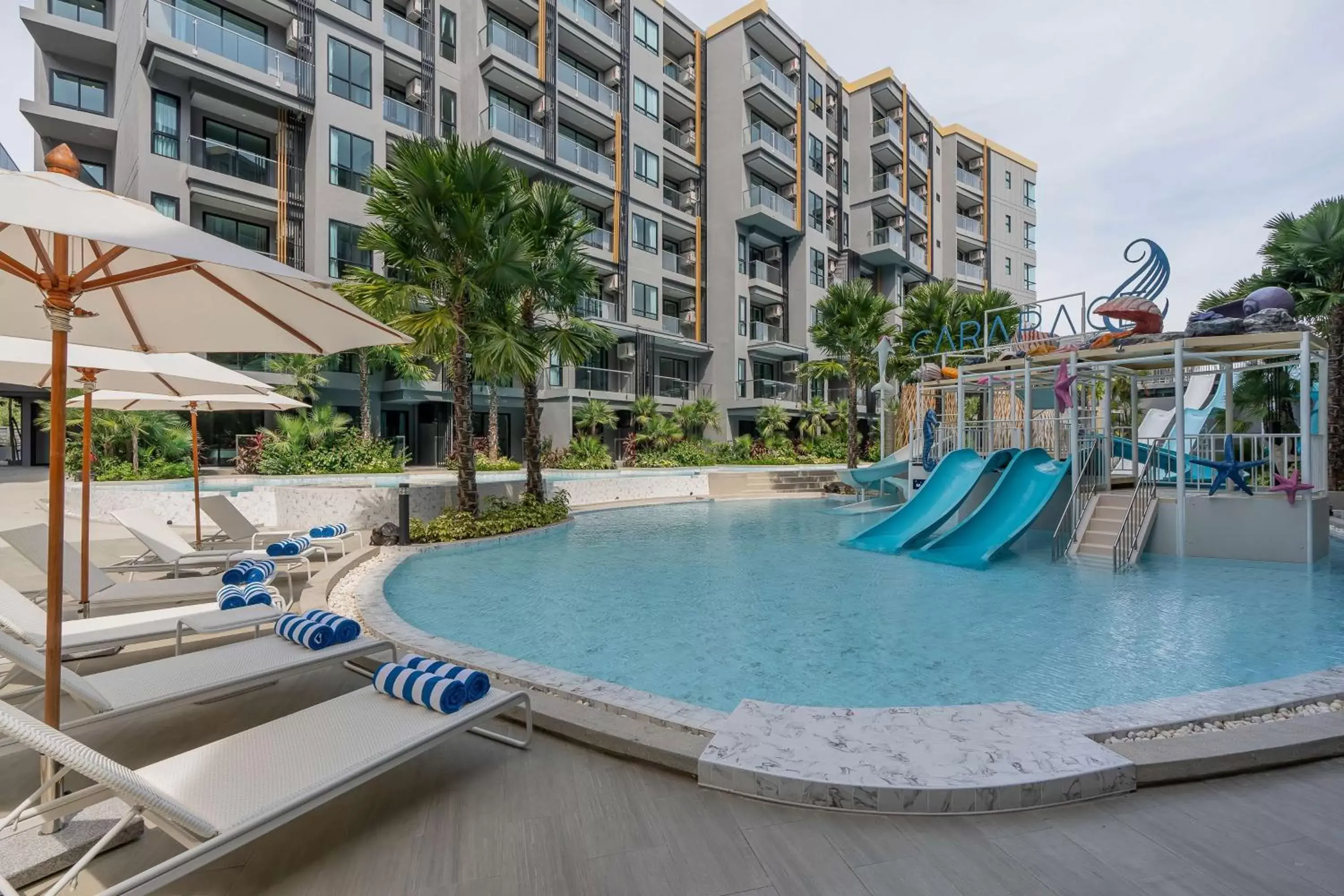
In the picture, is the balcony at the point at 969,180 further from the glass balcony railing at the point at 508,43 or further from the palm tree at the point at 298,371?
the palm tree at the point at 298,371

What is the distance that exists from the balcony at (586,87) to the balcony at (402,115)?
645 centimetres

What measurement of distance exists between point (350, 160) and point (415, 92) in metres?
4.91

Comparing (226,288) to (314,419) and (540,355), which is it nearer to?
(540,355)

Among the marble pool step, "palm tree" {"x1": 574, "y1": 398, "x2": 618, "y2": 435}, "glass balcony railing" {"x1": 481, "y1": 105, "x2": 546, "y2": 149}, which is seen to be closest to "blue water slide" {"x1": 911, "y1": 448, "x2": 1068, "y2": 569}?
the marble pool step

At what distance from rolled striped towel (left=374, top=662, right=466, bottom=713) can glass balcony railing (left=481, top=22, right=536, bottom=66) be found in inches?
1168

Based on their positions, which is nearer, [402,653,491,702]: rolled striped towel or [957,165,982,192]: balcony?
[402,653,491,702]: rolled striped towel

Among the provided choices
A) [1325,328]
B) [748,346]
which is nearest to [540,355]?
[1325,328]

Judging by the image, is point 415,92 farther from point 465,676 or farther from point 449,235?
point 465,676

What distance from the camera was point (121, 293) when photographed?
4.04m

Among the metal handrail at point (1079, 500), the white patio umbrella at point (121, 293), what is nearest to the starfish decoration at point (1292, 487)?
the metal handrail at point (1079, 500)

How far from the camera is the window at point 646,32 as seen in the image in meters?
32.2

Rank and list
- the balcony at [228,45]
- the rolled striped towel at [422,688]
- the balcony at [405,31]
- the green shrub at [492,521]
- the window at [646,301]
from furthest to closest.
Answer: the window at [646,301], the balcony at [405,31], the balcony at [228,45], the green shrub at [492,521], the rolled striped towel at [422,688]

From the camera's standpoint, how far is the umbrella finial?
2934 mm

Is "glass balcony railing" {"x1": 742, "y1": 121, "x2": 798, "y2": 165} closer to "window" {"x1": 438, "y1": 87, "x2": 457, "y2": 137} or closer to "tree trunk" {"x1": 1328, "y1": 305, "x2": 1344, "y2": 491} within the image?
"window" {"x1": 438, "y1": 87, "x2": 457, "y2": 137}
